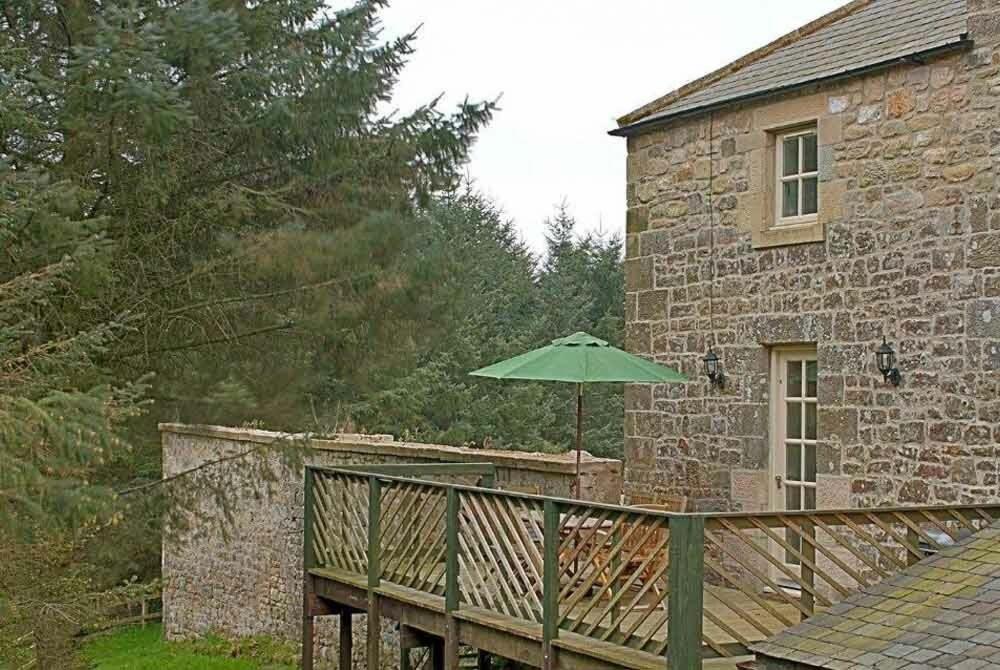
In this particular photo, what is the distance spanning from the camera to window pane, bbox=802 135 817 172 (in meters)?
10.7

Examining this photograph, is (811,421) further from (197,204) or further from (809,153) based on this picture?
(197,204)

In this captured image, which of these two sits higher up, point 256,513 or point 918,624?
point 918,624

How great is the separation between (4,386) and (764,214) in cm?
608

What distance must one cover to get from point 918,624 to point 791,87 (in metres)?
5.14

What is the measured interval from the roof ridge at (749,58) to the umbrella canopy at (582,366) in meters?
2.55

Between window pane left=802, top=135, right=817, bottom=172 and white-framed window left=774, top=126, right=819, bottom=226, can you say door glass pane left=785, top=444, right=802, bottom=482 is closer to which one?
white-framed window left=774, top=126, right=819, bottom=226

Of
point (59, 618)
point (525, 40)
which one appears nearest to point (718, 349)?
point (59, 618)

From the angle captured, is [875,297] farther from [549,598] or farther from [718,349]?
[549,598]

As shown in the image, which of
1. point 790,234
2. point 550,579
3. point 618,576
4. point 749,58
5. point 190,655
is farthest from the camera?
point 190,655

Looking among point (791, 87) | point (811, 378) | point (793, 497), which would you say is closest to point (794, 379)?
point (811, 378)

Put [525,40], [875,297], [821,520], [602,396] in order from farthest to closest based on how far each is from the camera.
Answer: [602,396]
[525,40]
[875,297]
[821,520]

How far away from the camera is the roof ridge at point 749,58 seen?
1181 cm

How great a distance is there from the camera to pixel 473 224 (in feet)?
116

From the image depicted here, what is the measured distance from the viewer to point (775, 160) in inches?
431
